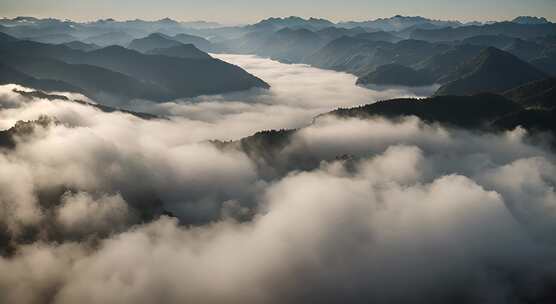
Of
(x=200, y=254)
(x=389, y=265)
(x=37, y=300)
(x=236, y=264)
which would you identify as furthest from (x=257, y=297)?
(x=37, y=300)

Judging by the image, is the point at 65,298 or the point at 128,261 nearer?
the point at 65,298

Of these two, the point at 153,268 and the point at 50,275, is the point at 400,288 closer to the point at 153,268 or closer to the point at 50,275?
the point at 153,268

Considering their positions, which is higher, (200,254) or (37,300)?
(200,254)

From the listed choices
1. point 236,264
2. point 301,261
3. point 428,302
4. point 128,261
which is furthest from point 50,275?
point 428,302

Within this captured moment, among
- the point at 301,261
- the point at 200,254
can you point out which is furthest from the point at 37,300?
the point at 301,261

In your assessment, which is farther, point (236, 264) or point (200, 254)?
point (200, 254)

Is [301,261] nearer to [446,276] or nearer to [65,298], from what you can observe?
[446,276]

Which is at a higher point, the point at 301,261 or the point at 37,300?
the point at 301,261

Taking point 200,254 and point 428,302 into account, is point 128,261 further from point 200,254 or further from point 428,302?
point 428,302
